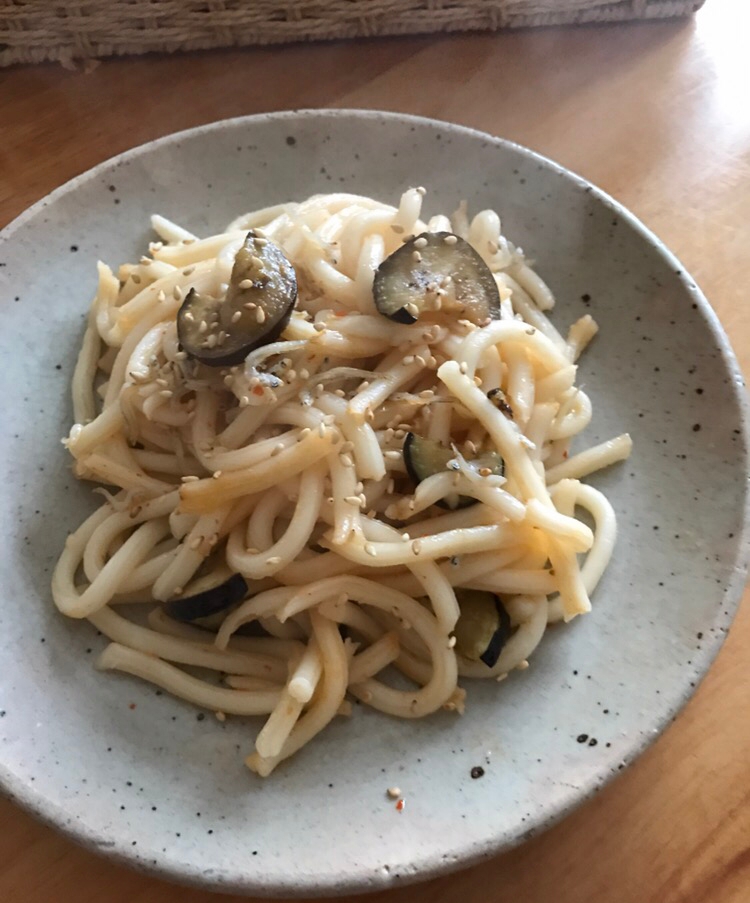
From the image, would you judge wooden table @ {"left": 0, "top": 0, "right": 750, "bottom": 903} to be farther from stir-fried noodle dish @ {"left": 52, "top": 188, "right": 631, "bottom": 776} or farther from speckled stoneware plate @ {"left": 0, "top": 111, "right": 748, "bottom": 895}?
stir-fried noodle dish @ {"left": 52, "top": 188, "right": 631, "bottom": 776}

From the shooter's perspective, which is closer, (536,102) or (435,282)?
(435,282)

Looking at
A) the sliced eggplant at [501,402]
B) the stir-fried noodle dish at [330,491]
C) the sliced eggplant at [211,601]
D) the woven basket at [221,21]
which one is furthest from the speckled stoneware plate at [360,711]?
the woven basket at [221,21]

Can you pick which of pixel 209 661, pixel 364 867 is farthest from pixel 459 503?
pixel 364 867

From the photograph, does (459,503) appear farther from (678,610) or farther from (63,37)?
(63,37)

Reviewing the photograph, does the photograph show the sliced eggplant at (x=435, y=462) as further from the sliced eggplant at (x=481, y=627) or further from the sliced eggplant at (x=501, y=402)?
the sliced eggplant at (x=481, y=627)

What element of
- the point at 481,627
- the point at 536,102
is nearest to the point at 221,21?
the point at 536,102

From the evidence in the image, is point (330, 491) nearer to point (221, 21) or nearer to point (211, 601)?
point (211, 601)
